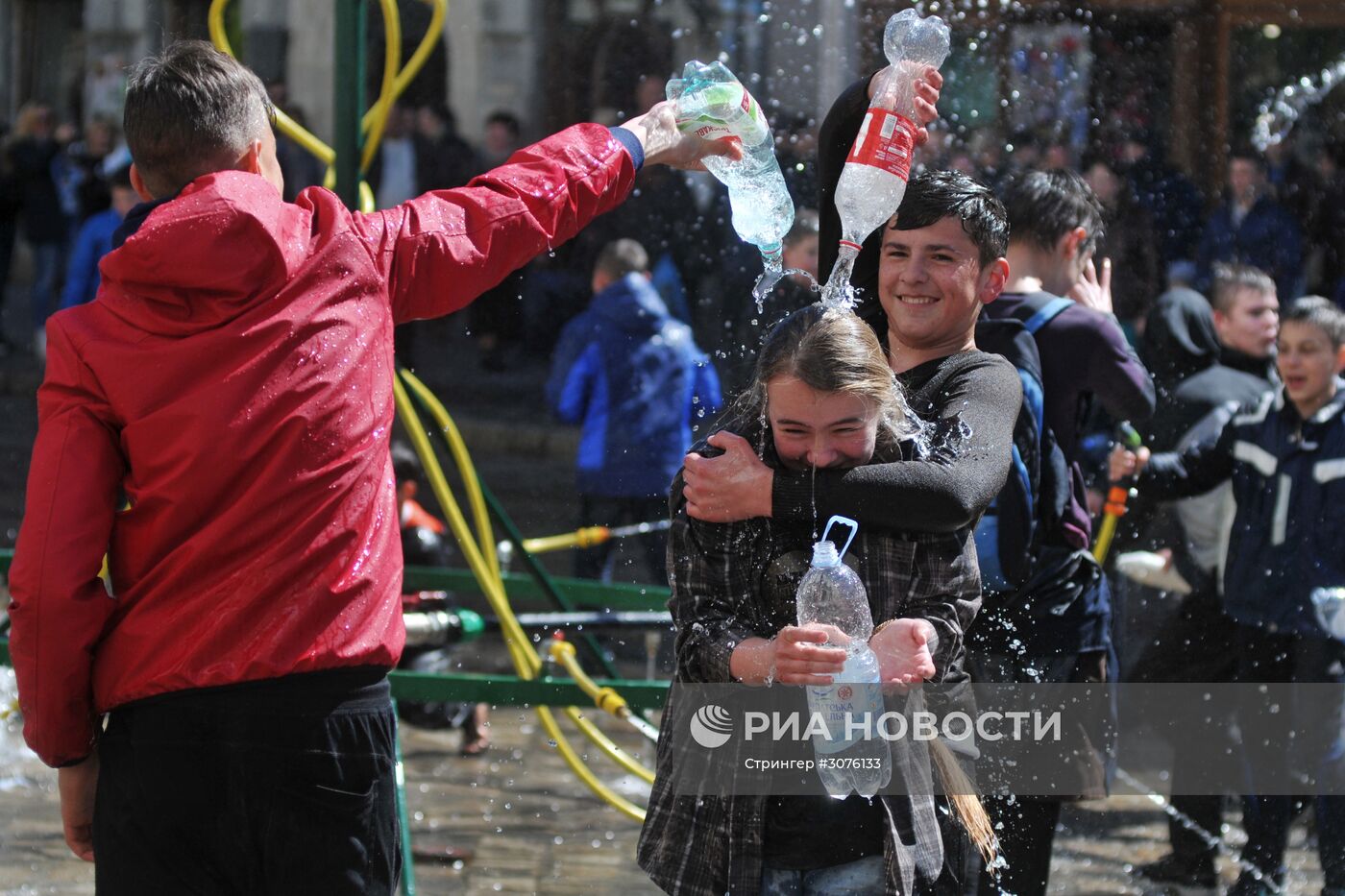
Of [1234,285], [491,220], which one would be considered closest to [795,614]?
[491,220]

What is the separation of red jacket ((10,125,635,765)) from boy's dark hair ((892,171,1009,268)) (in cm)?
101

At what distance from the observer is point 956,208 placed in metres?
3.02

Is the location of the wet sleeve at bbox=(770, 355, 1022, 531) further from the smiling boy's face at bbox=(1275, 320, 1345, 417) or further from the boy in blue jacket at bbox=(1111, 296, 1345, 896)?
the smiling boy's face at bbox=(1275, 320, 1345, 417)

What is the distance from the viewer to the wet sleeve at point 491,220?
2770mm

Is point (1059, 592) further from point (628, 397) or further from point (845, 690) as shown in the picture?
point (628, 397)

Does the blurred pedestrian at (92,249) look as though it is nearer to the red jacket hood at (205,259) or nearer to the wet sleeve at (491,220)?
the wet sleeve at (491,220)

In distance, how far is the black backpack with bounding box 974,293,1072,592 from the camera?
3395mm

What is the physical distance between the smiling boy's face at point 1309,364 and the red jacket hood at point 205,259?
3.10 metres

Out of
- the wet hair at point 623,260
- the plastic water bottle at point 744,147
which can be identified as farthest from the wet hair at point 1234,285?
the plastic water bottle at point 744,147

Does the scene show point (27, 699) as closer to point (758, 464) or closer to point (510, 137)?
point (758, 464)

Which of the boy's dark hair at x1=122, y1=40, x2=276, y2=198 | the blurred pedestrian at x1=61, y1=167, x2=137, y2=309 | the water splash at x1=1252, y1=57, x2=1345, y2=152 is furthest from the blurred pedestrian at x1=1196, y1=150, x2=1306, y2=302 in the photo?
the boy's dark hair at x1=122, y1=40, x2=276, y2=198

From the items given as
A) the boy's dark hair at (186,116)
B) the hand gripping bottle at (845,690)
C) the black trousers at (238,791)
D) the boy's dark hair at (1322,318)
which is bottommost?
the black trousers at (238,791)

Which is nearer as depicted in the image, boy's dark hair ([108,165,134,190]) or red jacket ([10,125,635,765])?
red jacket ([10,125,635,765])

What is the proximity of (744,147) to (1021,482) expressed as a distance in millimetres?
841
